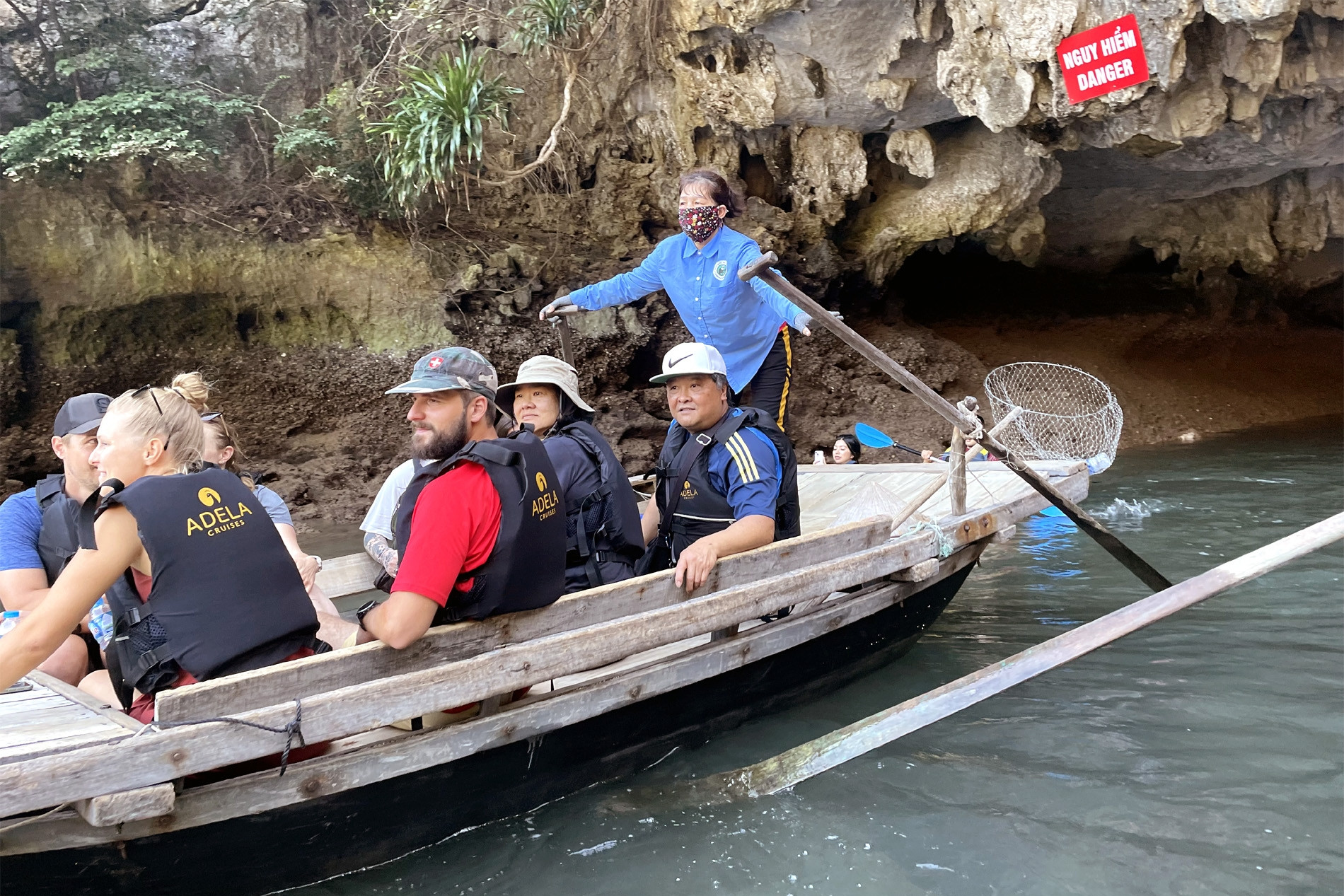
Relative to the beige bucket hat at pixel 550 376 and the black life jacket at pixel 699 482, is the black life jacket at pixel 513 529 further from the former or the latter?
the black life jacket at pixel 699 482

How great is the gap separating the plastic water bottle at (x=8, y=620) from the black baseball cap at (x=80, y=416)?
0.66m

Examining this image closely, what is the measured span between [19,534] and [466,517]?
74.5 inches

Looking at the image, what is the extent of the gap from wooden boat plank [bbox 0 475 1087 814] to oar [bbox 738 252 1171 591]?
3.02 feet

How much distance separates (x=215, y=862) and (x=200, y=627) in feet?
2.47

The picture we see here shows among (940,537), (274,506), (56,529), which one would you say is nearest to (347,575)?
(274,506)

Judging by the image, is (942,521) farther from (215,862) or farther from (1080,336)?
(1080,336)

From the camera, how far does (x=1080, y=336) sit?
48.2 ft

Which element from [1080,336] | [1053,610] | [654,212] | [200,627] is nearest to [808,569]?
[200,627]

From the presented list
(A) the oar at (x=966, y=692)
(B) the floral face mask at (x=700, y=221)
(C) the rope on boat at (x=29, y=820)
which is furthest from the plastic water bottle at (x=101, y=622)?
(B) the floral face mask at (x=700, y=221)

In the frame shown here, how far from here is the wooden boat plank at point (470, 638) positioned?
8.36 ft

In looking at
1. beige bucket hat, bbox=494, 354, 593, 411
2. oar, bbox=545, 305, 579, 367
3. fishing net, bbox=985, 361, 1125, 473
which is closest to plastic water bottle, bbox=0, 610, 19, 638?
beige bucket hat, bbox=494, 354, 593, 411

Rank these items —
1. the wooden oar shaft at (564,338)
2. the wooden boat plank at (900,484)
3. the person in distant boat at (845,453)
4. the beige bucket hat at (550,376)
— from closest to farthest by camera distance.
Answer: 1. the beige bucket hat at (550,376)
2. the wooden oar shaft at (564,338)
3. the wooden boat plank at (900,484)
4. the person in distant boat at (845,453)

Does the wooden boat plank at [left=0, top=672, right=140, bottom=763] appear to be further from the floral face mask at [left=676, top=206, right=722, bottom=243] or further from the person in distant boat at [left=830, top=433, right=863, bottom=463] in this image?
the person in distant boat at [left=830, top=433, right=863, bottom=463]

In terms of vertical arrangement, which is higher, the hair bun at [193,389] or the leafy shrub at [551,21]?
the leafy shrub at [551,21]
